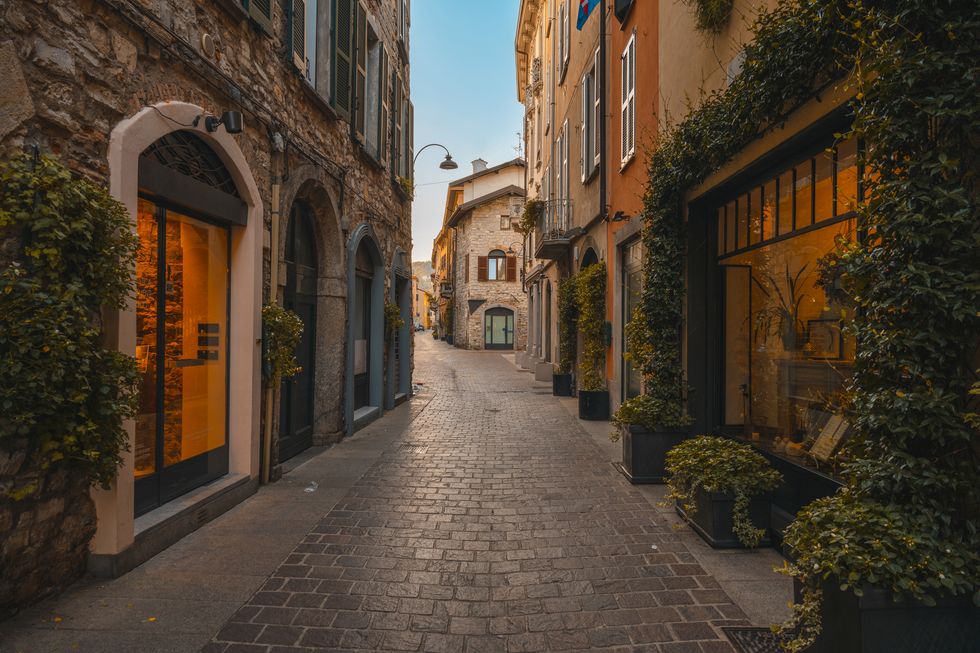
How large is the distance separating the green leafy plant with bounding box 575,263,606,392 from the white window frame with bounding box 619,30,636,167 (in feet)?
7.35

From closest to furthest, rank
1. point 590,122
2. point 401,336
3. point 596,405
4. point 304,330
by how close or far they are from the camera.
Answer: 1. point 304,330
2. point 596,405
3. point 590,122
4. point 401,336

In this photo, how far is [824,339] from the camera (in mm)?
4152

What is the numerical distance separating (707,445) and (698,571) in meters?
1.08

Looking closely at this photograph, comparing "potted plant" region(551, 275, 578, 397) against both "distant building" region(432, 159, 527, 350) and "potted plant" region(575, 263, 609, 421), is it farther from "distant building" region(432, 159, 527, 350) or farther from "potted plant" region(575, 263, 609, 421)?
"distant building" region(432, 159, 527, 350)

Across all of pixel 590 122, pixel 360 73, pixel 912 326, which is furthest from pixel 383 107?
pixel 912 326

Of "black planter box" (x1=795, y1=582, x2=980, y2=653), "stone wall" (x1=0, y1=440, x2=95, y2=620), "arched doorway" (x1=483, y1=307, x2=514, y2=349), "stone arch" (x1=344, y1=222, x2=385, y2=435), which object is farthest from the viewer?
"arched doorway" (x1=483, y1=307, x2=514, y2=349)

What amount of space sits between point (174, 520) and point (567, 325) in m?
10.3

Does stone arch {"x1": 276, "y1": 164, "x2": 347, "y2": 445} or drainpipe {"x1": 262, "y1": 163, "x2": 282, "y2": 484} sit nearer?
drainpipe {"x1": 262, "y1": 163, "x2": 282, "y2": 484}

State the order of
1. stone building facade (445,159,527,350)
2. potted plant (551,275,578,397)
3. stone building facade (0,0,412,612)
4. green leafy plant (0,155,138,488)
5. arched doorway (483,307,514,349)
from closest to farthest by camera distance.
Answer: green leafy plant (0,155,138,488) → stone building facade (0,0,412,612) → potted plant (551,275,578,397) → stone building facade (445,159,527,350) → arched doorway (483,307,514,349)

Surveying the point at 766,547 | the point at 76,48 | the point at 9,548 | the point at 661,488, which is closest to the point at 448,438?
the point at 661,488

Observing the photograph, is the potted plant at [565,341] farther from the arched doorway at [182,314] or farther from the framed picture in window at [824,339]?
the arched doorway at [182,314]

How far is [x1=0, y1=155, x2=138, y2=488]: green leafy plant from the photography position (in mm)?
2840

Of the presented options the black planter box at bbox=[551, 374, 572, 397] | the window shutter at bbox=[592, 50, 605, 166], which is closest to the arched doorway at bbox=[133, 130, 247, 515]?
the window shutter at bbox=[592, 50, 605, 166]

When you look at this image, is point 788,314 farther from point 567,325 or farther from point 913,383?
point 567,325
